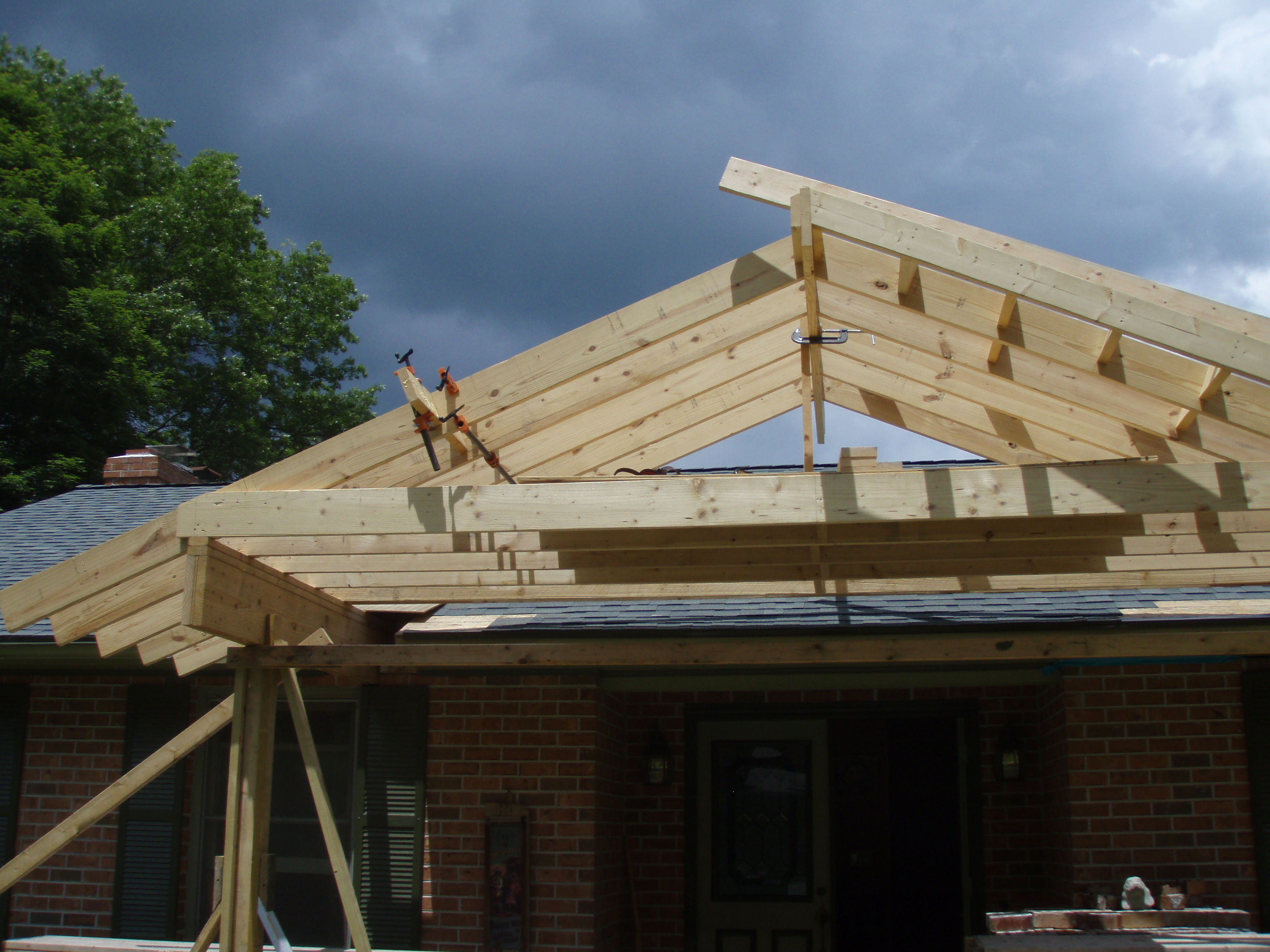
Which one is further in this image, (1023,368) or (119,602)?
(119,602)

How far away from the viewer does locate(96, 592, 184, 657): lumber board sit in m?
5.00

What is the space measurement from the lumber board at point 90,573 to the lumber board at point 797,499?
46cm

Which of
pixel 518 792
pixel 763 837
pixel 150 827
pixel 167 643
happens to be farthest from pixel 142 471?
pixel 763 837

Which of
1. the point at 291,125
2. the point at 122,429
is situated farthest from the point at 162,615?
the point at 291,125

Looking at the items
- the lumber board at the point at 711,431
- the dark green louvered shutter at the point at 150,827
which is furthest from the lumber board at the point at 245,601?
the dark green louvered shutter at the point at 150,827

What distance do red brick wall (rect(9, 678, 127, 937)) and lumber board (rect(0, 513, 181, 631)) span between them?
10.7 ft

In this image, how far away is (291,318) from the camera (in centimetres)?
2716

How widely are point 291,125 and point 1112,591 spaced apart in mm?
42561

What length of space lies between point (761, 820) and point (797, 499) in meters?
4.97

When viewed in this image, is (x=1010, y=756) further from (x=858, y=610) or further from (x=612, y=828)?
(x=612, y=828)

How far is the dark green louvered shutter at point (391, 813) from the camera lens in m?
6.60

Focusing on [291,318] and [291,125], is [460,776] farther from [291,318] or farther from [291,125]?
[291,125]

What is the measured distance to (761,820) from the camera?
25.7 feet

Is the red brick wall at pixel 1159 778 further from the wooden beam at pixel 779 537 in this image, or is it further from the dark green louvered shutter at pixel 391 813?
the dark green louvered shutter at pixel 391 813
